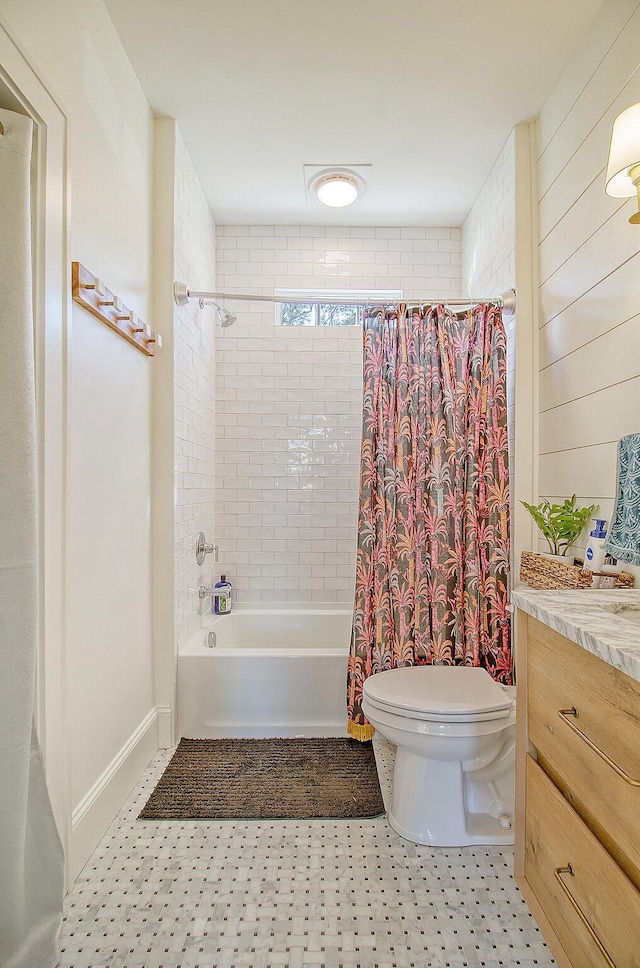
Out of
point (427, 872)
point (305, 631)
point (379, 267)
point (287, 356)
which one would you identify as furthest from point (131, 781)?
point (379, 267)

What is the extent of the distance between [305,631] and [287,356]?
1.57 meters

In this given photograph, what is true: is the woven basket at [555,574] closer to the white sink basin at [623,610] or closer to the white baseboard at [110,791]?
the white sink basin at [623,610]

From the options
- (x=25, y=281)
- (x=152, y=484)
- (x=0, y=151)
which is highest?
(x=0, y=151)

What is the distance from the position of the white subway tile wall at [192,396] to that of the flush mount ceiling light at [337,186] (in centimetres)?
60

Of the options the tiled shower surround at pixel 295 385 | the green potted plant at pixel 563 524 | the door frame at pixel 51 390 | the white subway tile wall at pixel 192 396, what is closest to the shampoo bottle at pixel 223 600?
the white subway tile wall at pixel 192 396

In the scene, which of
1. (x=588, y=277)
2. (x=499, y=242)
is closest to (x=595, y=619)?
(x=588, y=277)

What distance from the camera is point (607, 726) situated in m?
1.00

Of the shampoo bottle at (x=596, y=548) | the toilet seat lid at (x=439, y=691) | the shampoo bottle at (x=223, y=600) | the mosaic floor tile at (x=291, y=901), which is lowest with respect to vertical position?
the mosaic floor tile at (x=291, y=901)

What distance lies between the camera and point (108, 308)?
5.70ft

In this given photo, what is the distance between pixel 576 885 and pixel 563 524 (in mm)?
1022

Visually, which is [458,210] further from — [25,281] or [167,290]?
[25,281]

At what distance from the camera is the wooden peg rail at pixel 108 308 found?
154cm

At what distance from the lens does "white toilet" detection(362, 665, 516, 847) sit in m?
1.68

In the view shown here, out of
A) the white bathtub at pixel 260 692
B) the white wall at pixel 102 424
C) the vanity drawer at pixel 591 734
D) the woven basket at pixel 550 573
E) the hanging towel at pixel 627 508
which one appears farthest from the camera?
the white bathtub at pixel 260 692
